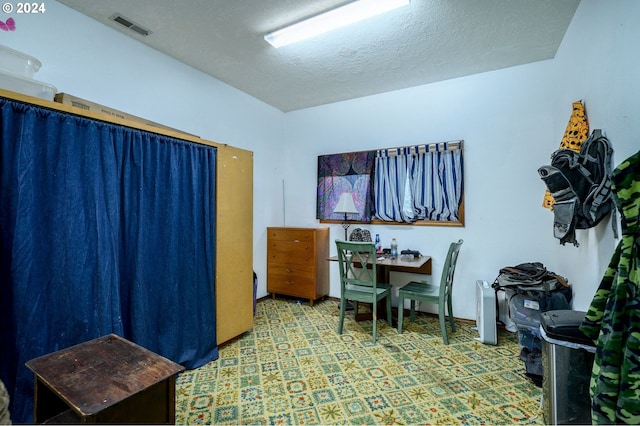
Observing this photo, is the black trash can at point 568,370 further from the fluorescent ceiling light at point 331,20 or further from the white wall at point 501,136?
the fluorescent ceiling light at point 331,20

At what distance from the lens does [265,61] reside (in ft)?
9.87

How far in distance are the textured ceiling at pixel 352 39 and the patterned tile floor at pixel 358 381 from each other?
293 centimetres

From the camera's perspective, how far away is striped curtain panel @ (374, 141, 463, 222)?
3.34 metres

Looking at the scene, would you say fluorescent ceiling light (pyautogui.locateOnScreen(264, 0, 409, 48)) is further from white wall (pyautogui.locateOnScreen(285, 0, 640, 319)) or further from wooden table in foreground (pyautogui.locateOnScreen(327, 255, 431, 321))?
wooden table in foreground (pyautogui.locateOnScreen(327, 255, 431, 321))

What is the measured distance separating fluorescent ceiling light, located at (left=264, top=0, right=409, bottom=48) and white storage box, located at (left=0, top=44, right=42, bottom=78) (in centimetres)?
171

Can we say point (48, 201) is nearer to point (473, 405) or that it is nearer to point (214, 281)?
point (214, 281)

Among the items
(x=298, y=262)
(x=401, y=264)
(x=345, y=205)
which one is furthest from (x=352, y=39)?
(x=298, y=262)

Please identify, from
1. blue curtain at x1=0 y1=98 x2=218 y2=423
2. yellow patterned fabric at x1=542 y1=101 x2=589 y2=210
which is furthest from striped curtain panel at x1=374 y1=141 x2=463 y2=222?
blue curtain at x1=0 y1=98 x2=218 y2=423

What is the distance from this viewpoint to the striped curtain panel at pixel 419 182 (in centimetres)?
334

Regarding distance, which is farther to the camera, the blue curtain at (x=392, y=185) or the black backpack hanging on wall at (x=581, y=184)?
the blue curtain at (x=392, y=185)

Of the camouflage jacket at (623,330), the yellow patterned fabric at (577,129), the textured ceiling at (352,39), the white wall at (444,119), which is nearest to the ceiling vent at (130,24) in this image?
the textured ceiling at (352,39)

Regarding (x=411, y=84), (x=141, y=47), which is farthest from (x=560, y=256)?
(x=141, y=47)

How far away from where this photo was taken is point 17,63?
5.57 ft

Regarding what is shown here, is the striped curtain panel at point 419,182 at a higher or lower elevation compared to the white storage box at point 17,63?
lower
